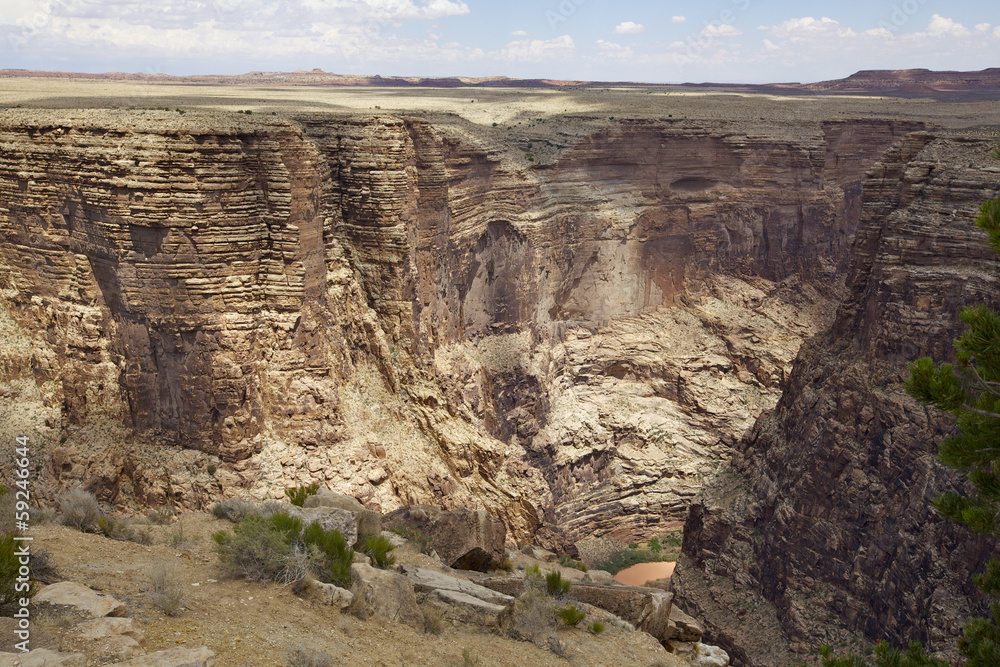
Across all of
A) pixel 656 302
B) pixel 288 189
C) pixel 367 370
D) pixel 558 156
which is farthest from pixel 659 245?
pixel 288 189

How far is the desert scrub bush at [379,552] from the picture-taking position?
1588 cm

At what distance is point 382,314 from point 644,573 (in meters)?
15.4

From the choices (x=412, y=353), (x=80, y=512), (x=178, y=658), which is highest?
(x=178, y=658)

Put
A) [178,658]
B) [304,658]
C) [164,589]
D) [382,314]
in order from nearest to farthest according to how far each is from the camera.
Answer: [178,658], [304,658], [164,589], [382,314]

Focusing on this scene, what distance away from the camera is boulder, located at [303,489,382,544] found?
56.6 feet

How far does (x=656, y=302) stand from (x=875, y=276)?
19.5m

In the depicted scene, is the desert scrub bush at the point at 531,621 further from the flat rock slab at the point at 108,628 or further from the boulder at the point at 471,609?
the flat rock slab at the point at 108,628

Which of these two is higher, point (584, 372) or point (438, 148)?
point (438, 148)

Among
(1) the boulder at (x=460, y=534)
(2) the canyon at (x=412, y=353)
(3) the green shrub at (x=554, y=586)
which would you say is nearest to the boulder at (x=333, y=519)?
(1) the boulder at (x=460, y=534)

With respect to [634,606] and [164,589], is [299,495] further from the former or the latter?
[634,606]

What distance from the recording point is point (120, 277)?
23.4 metres

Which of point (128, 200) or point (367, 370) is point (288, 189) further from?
point (367, 370)

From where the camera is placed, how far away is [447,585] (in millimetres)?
15375

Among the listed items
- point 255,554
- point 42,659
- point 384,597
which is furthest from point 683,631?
point 42,659
